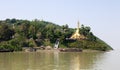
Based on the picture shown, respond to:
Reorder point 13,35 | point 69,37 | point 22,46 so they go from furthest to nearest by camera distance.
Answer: point 69,37, point 13,35, point 22,46

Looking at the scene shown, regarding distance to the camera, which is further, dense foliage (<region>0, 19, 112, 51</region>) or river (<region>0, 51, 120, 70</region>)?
dense foliage (<region>0, 19, 112, 51</region>)

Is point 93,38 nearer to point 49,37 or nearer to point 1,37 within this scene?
point 49,37

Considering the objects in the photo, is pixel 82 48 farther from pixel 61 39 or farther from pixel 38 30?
pixel 38 30

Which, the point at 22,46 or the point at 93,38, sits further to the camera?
the point at 93,38

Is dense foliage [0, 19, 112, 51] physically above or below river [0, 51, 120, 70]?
above

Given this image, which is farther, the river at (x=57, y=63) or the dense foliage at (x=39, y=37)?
the dense foliage at (x=39, y=37)

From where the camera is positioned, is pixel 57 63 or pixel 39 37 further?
pixel 39 37

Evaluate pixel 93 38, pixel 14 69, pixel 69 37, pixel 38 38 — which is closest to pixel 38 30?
pixel 38 38

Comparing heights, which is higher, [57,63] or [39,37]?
[39,37]

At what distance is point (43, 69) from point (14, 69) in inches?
72.0

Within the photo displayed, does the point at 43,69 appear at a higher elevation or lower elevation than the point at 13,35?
lower

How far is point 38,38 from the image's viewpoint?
62.1 metres

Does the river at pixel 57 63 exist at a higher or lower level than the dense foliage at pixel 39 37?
lower

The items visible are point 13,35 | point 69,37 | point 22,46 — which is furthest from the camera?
point 69,37
